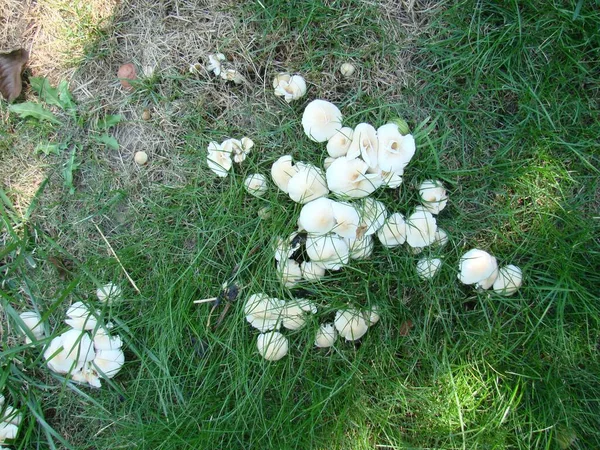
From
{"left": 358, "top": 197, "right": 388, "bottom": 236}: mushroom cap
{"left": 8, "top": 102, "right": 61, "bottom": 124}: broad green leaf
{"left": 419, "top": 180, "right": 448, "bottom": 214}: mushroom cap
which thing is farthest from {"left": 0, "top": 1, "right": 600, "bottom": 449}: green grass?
{"left": 8, "top": 102, "right": 61, "bottom": 124}: broad green leaf

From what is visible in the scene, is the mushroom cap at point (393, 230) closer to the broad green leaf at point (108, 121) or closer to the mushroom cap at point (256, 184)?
the mushroom cap at point (256, 184)

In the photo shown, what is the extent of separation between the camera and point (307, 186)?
7.23ft

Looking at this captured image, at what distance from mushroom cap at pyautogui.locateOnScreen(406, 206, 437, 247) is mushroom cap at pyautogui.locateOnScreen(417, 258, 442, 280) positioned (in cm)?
11

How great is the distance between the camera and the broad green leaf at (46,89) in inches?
104

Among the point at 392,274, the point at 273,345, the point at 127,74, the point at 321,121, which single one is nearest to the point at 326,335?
the point at 273,345

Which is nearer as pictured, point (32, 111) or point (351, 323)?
point (351, 323)

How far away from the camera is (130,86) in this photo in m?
2.64

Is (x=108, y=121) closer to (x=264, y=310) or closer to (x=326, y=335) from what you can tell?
(x=264, y=310)

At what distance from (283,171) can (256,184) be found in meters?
0.18

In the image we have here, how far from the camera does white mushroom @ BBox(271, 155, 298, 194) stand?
228 centimetres

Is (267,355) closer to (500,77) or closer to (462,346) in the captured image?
(462,346)

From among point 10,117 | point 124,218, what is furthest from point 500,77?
point 10,117

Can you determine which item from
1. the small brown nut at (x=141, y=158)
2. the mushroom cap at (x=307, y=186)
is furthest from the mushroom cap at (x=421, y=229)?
the small brown nut at (x=141, y=158)

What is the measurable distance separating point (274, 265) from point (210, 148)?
0.65 m
